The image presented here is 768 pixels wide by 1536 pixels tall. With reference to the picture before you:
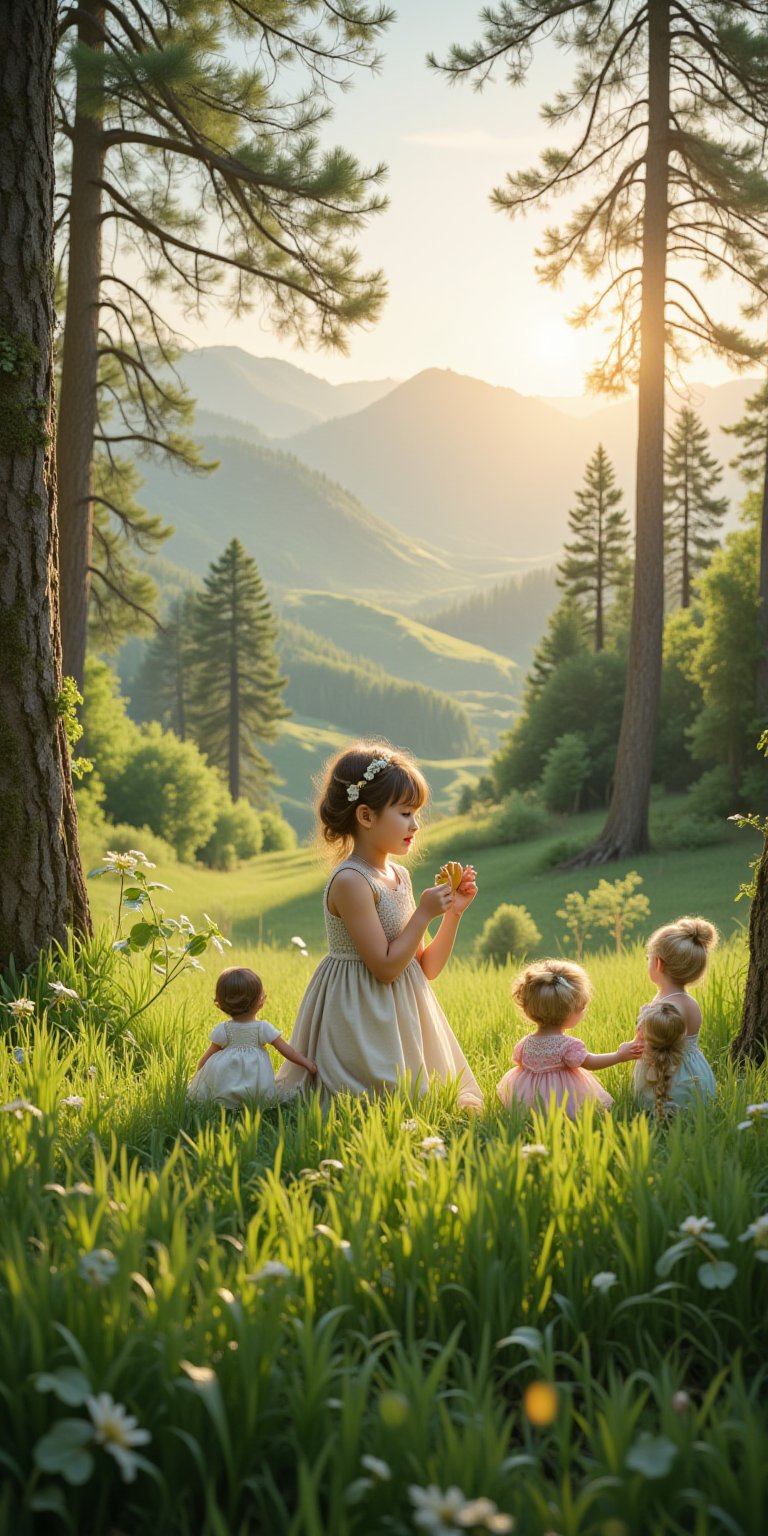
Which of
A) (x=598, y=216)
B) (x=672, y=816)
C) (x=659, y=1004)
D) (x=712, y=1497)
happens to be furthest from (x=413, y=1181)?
(x=672, y=816)

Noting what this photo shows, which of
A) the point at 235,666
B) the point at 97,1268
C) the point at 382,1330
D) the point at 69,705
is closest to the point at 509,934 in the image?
the point at 69,705

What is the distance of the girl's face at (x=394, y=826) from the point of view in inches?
171

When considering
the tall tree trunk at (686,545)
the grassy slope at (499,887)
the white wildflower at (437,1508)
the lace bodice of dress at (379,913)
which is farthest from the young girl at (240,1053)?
the tall tree trunk at (686,545)

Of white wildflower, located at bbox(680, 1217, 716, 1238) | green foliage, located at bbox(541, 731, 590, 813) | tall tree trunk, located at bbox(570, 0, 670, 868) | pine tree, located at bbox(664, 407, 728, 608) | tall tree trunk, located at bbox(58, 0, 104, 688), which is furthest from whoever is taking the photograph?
pine tree, located at bbox(664, 407, 728, 608)

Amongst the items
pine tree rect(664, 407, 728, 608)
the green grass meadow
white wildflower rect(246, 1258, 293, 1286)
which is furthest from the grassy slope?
pine tree rect(664, 407, 728, 608)

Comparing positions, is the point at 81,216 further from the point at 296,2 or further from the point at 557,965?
the point at 557,965

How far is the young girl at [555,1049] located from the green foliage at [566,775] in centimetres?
2626

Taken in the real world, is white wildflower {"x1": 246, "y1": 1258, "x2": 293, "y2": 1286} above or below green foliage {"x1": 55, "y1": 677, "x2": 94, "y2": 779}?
below

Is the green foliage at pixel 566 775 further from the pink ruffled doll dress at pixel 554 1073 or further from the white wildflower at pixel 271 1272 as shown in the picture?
the white wildflower at pixel 271 1272

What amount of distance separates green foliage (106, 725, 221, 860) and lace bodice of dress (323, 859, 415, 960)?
1474 inches

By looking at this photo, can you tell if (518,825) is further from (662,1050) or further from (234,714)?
(662,1050)

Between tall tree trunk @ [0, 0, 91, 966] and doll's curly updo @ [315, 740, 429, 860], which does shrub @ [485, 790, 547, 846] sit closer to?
tall tree trunk @ [0, 0, 91, 966]

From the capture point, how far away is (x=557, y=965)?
13.7 ft

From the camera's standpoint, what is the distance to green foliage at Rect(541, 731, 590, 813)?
30312 mm
